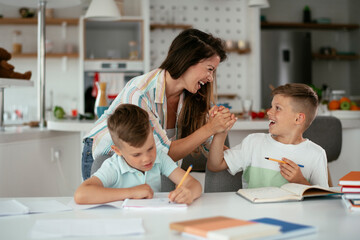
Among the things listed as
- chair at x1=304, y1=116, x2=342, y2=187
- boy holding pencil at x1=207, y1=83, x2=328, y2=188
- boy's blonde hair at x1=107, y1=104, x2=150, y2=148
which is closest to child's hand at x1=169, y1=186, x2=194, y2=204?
boy's blonde hair at x1=107, y1=104, x2=150, y2=148

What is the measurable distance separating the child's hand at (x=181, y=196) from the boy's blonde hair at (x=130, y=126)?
26cm

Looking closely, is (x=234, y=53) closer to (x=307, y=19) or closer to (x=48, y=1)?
(x=307, y=19)

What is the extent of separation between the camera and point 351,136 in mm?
3592

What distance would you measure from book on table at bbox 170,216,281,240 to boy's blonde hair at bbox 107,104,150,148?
21.0 inches

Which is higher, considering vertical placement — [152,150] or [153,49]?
[153,49]

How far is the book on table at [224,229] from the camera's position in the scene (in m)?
0.91

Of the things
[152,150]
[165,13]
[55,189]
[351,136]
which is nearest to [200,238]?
[152,150]

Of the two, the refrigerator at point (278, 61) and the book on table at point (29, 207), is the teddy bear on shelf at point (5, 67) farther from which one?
the refrigerator at point (278, 61)

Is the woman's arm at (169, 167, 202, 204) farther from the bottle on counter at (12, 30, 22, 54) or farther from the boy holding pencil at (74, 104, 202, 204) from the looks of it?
the bottle on counter at (12, 30, 22, 54)

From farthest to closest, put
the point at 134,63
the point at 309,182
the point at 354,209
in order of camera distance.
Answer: the point at 134,63 < the point at 309,182 < the point at 354,209

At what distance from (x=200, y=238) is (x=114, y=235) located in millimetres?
185

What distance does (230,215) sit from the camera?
46.4 inches

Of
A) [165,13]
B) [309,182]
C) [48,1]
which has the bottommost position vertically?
[309,182]

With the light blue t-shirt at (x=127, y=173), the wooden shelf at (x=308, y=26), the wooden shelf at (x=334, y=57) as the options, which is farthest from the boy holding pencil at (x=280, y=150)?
the wooden shelf at (x=334, y=57)
